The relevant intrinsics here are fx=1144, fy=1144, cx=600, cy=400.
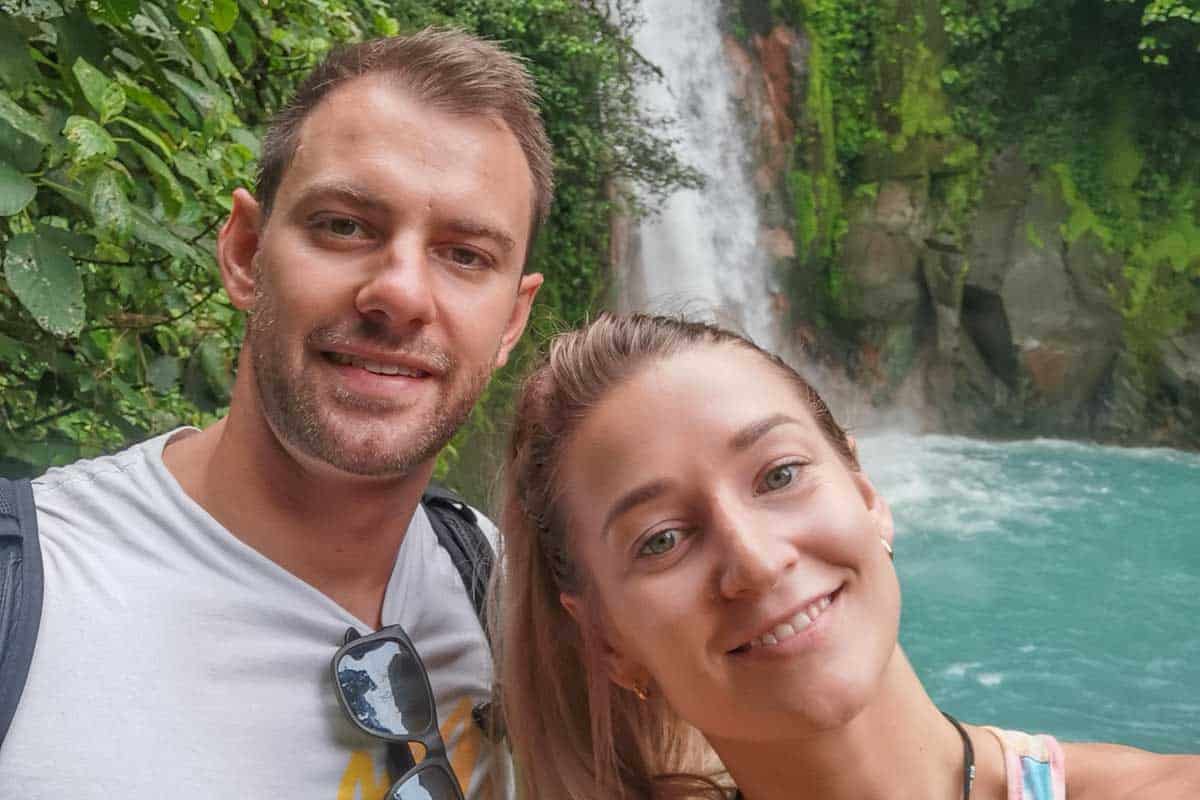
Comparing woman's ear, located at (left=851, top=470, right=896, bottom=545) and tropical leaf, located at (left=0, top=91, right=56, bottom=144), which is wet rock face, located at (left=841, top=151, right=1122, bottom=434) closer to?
woman's ear, located at (left=851, top=470, right=896, bottom=545)

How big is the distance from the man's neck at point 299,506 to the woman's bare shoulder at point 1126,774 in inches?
37.0

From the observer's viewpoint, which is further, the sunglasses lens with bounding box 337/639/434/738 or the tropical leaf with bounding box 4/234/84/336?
the tropical leaf with bounding box 4/234/84/336

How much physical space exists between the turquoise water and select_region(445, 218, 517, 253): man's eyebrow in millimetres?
4901

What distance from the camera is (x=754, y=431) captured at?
4.74 ft

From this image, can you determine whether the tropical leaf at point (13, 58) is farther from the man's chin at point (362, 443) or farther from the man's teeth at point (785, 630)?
the man's teeth at point (785, 630)

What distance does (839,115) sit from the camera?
12.0 m

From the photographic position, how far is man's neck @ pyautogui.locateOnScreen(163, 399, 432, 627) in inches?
62.4

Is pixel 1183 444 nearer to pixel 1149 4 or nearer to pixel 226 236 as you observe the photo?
pixel 1149 4

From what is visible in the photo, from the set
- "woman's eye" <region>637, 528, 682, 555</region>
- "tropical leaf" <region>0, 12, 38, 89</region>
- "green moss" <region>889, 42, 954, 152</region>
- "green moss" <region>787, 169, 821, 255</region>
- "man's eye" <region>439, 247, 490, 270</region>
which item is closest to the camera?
"woman's eye" <region>637, 528, 682, 555</region>

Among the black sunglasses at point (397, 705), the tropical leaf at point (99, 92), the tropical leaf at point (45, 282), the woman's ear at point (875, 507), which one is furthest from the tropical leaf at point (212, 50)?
the woman's ear at point (875, 507)

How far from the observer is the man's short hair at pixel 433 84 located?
1689 millimetres

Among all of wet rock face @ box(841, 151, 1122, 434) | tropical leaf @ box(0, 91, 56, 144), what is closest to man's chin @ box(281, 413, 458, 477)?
tropical leaf @ box(0, 91, 56, 144)

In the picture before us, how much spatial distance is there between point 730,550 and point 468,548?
25.4 inches

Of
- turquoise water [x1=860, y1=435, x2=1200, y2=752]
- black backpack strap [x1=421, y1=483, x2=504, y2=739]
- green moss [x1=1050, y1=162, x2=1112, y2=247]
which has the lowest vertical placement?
turquoise water [x1=860, y1=435, x2=1200, y2=752]
